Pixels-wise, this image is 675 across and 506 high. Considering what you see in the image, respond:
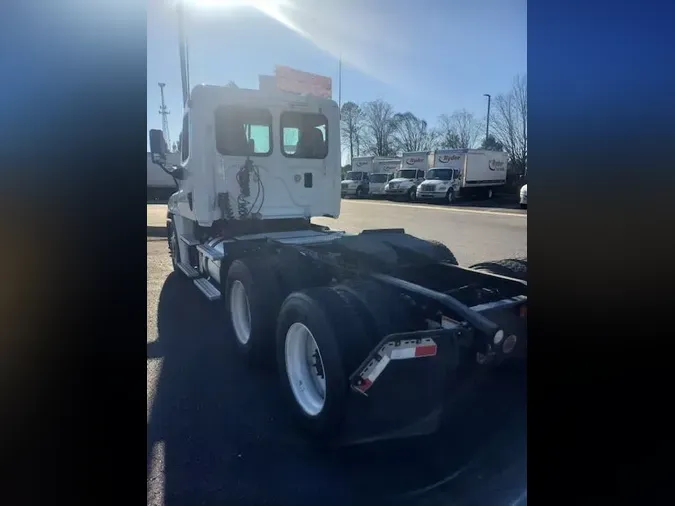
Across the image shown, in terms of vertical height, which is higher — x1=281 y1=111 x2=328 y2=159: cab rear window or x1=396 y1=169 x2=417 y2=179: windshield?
x1=281 y1=111 x2=328 y2=159: cab rear window

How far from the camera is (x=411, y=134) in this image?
1693 mm

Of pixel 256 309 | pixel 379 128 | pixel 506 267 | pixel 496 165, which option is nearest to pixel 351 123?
pixel 379 128

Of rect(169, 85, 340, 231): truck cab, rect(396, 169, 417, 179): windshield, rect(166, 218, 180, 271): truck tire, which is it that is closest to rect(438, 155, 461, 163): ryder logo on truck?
rect(396, 169, 417, 179): windshield

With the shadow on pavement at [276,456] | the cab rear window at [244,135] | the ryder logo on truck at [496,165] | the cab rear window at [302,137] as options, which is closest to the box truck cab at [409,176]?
the ryder logo on truck at [496,165]

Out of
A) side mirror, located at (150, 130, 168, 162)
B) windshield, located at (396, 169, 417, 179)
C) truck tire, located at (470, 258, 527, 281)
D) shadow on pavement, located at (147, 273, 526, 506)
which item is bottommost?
shadow on pavement, located at (147, 273, 526, 506)

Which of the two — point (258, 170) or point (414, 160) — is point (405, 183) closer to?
point (414, 160)

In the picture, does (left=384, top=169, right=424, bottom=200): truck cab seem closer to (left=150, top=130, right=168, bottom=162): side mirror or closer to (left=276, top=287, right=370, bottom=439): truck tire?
(left=276, top=287, right=370, bottom=439): truck tire

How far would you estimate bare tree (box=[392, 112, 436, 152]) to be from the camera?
165 centimetres

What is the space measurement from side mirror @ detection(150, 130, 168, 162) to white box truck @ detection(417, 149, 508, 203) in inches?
36.0

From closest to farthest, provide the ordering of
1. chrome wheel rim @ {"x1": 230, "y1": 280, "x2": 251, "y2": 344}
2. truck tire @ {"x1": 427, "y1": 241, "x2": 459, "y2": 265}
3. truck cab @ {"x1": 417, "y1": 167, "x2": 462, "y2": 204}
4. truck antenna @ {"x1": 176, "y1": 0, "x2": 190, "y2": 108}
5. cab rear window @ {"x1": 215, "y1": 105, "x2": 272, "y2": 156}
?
truck antenna @ {"x1": 176, "y1": 0, "x2": 190, "y2": 108}
truck cab @ {"x1": 417, "y1": 167, "x2": 462, "y2": 204}
truck tire @ {"x1": 427, "y1": 241, "x2": 459, "y2": 265}
chrome wheel rim @ {"x1": 230, "y1": 280, "x2": 251, "y2": 344}
cab rear window @ {"x1": 215, "y1": 105, "x2": 272, "y2": 156}

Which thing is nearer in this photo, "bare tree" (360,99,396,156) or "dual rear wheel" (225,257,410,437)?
"bare tree" (360,99,396,156)
